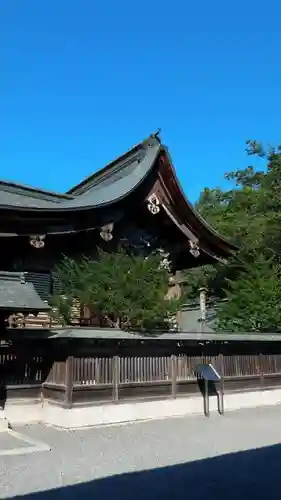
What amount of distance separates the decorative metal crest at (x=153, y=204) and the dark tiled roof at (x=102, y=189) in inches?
34.1

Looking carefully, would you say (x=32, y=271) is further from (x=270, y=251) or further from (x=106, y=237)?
(x=270, y=251)

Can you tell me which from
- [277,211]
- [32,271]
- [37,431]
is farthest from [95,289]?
[277,211]

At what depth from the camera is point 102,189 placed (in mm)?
16453

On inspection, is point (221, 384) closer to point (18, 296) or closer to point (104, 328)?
point (104, 328)

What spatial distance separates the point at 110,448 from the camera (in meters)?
7.93

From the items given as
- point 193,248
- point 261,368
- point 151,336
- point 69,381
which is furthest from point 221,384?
point 193,248

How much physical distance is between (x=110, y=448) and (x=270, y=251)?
17515 millimetres

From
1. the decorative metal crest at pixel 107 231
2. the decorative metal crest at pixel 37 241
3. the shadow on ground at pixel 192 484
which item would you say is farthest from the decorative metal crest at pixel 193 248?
the shadow on ground at pixel 192 484

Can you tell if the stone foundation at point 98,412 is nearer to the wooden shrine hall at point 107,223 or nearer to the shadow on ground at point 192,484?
the wooden shrine hall at point 107,223

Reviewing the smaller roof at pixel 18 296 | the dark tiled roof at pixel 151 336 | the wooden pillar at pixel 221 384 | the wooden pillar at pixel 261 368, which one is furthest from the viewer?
the wooden pillar at pixel 261 368

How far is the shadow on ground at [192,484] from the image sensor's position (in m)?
5.34

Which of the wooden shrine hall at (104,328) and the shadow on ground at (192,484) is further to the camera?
the wooden shrine hall at (104,328)

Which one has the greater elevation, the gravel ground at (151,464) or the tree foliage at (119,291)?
the tree foliage at (119,291)

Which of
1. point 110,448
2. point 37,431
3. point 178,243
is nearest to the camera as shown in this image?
point 110,448
